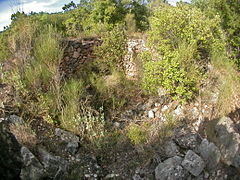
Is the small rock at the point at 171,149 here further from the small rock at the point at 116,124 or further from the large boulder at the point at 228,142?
the small rock at the point at 116,124

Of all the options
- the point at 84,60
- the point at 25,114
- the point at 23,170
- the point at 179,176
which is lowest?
the point at 179,176

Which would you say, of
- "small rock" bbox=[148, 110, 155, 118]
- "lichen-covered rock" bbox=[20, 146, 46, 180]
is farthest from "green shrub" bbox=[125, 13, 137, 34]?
"lichen-covered rock" bbox=[20, 146, 46, 180]

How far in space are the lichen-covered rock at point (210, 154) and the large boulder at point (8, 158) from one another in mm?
2648

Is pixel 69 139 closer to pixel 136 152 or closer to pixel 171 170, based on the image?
pixel 136 152

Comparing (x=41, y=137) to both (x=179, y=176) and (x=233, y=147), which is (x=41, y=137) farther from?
(x=233, y=147)

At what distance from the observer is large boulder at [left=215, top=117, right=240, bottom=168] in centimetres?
327

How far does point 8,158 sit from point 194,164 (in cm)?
254

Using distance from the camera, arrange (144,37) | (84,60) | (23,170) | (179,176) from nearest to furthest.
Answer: (23,170) < (179,176) < (84,60) < (144,37)

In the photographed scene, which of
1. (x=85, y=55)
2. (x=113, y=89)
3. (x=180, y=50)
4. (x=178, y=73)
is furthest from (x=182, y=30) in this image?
(x=85, y=55)

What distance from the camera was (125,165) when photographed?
12.3 feet

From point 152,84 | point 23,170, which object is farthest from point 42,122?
point 152,84

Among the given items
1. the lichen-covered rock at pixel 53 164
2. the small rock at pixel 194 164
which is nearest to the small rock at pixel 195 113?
the small rock at pixel 194 164

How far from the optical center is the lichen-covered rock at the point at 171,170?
3281 millimetres

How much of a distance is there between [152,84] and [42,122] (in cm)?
244
